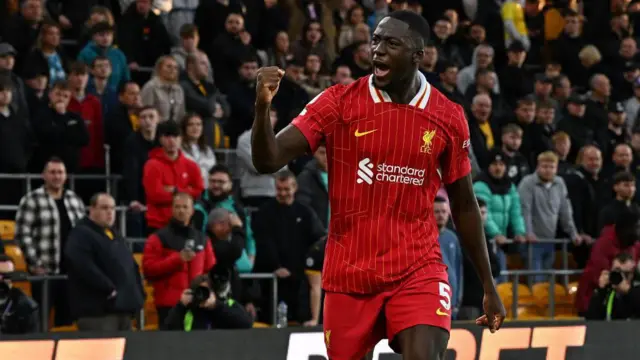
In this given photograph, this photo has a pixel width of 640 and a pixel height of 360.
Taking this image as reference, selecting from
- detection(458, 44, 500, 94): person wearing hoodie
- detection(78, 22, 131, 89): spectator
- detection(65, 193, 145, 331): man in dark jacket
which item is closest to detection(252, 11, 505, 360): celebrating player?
detection(65, 193, 145, 331): man in dark jacket

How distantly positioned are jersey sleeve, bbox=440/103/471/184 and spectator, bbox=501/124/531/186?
30.7 feet

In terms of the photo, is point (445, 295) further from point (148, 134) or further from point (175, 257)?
point (148, 134)

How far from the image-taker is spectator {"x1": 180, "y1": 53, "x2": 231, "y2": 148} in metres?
16.2

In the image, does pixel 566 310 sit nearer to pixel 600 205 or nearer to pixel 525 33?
pixel 600 205

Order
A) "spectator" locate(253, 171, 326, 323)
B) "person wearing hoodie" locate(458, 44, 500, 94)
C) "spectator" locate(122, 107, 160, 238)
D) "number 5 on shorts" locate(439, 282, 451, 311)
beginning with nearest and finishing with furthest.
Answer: "number 5 on shorts" locate(439, 282, 451, 311) → "spectator" locate(253, 171, 326, 323) → "spectator" locate(122, 107, 160, 238) → "person wearing hoodie" locate(458, 44, 500, 94)

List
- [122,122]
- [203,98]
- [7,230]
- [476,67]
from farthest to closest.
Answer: [476,67] < [203,98] < [122,122] < [7,230]

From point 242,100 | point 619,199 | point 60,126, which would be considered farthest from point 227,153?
point 619,199

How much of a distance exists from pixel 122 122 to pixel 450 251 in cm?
373

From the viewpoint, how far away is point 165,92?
1577 centimetres

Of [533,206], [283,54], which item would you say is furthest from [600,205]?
[283,54]

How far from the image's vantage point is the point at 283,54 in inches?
725

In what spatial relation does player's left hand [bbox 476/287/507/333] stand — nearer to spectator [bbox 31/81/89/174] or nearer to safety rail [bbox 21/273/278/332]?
safety rail [bbox 21/273/278/332]

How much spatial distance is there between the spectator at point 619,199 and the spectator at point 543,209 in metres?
0.52

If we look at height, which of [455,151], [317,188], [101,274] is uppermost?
[455,151]
